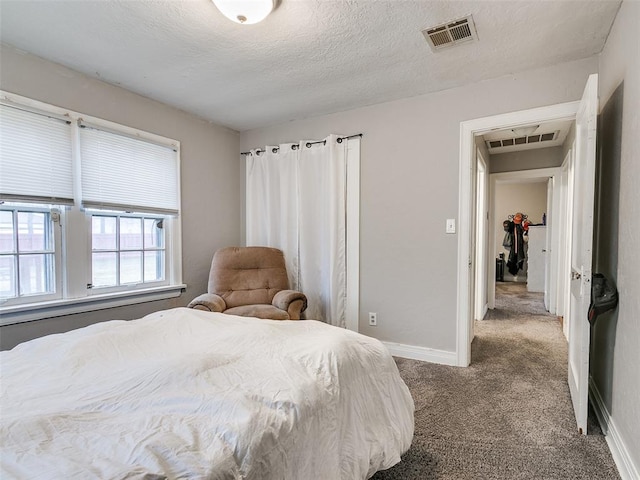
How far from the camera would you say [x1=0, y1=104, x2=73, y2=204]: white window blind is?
7.00 ft

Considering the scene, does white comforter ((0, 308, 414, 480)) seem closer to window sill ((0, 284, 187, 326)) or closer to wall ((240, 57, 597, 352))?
window sill ((0, 284, 187, 326))

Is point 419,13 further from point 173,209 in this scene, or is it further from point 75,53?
point 173,209

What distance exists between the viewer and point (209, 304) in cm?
276

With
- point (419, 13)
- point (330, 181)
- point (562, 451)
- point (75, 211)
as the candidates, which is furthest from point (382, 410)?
point (75, 211)

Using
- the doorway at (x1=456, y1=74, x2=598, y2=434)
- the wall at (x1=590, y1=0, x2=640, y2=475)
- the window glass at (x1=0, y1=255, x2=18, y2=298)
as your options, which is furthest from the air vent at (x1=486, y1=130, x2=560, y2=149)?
the window glass at (x1=0, y1=255, x2=18, y2=298)

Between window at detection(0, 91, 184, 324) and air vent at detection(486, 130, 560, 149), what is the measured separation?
3841 millimetres

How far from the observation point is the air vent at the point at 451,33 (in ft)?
6.30

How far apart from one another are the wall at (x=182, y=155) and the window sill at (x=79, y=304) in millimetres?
47

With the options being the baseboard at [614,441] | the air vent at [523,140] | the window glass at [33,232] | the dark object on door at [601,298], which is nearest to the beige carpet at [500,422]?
the baseboard at [614,441]

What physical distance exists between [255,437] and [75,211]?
2.49 m

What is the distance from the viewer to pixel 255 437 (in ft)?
2.67

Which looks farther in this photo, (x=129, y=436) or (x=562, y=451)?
(x=562, y=451)

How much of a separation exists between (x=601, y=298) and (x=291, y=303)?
214cm

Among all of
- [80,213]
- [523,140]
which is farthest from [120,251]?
[523,140]
